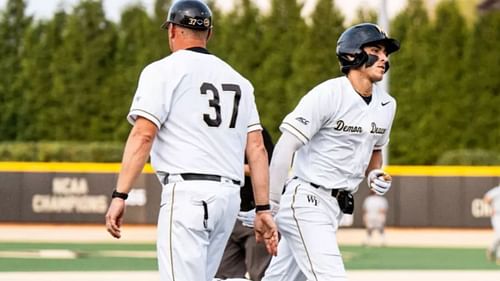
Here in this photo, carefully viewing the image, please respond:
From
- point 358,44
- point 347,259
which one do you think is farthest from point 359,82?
point 347,259

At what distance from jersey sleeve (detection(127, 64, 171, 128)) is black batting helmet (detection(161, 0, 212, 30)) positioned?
33cm

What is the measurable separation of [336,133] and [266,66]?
24.7 m

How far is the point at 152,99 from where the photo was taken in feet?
18.7

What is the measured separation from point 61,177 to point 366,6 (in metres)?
11.4

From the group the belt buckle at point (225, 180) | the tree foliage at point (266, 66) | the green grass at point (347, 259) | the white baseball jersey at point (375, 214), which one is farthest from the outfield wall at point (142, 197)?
the belt buckle at point (225, 180)

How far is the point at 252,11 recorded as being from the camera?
31.9 m

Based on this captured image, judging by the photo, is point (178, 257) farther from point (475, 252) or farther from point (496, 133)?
point (496, 133)

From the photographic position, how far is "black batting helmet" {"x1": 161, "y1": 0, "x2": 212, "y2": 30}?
19.5 feet

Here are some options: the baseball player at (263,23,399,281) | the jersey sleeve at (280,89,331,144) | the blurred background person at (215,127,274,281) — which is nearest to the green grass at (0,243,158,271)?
the blurred background person at (215,127,274,281)

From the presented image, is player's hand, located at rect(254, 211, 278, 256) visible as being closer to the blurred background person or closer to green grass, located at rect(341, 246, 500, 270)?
the blurred background person

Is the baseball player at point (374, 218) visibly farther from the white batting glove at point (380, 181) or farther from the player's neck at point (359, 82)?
the player's neck at point (359, 82)

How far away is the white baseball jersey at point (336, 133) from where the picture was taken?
674cm

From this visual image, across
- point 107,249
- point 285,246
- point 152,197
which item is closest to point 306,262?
point 285,246

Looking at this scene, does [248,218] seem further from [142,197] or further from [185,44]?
[142,197]
